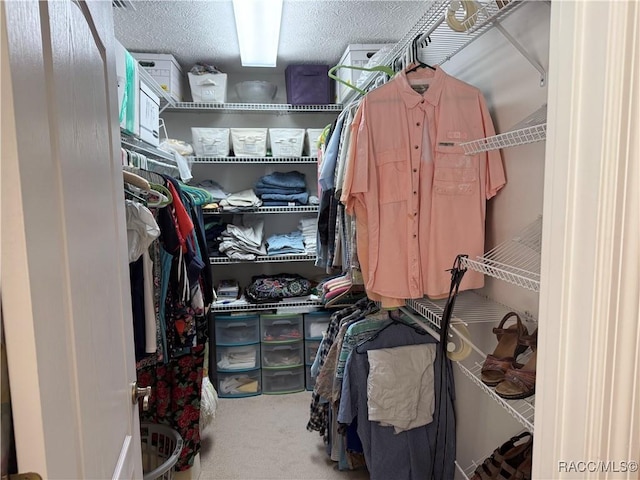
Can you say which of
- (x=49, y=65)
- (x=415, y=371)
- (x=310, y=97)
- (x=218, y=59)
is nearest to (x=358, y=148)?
(x=415, y=371)

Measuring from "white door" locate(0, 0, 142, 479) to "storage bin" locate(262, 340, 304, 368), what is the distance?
2162 mm

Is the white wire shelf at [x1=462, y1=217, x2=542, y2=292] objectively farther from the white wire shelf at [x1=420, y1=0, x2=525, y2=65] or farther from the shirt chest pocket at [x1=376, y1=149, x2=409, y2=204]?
the white wire shelf at [x1=420, y1=0, x2=525, y2=65]

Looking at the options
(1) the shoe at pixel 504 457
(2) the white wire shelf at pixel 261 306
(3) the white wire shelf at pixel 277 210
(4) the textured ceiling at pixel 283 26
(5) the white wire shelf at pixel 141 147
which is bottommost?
(1) the shoe at pixel 504 457

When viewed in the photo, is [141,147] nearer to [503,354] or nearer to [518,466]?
[503,354]

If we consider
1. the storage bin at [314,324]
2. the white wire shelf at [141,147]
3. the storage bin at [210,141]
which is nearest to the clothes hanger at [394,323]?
the storage bin at [314,324]

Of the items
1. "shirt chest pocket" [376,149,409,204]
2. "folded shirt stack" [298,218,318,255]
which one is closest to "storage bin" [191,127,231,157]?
"folded shirt stack" [298,218,318,255]

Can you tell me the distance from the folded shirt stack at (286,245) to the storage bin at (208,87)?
3.66 feet

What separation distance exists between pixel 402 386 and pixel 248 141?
205cm

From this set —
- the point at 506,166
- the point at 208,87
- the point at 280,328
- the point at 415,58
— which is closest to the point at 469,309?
the point at 506,166

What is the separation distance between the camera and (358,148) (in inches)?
62.8

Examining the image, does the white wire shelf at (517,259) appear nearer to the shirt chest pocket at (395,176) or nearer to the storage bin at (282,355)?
the shirt chest pocket at (395,176)

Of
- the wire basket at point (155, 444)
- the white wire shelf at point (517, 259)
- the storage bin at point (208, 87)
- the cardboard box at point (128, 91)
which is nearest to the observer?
the white wire shelf at point (517, 259)

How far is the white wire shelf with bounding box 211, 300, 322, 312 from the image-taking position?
2994 millimetres

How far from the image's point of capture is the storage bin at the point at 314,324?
3100mm
